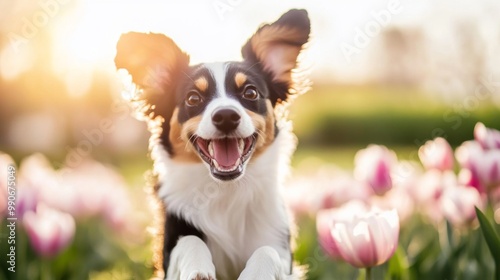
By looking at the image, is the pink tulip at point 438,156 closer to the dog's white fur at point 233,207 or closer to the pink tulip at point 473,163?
the pink tulip at point 473,163

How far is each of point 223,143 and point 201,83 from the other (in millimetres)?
320

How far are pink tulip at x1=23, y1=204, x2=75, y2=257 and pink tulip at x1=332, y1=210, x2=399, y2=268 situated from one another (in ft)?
4.35

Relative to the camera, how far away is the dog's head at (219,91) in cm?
263

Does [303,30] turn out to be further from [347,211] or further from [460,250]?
[460,250]

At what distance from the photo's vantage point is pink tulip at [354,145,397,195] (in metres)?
3.59

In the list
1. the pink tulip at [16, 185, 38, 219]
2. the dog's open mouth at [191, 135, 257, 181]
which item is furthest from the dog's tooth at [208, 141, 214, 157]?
the pink tulip at [16, 185, 38, 219]

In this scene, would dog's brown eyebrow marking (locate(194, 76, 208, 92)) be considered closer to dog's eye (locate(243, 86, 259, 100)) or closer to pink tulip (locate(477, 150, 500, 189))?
dog's eye (locate(243, 86, 259, 100))

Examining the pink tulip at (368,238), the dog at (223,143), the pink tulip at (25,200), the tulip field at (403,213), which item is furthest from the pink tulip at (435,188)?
the pink tulip at (25,200)

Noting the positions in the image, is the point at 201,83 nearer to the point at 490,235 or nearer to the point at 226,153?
the point at 226,153

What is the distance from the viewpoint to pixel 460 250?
315 centimetres

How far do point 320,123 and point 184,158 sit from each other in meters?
7.62

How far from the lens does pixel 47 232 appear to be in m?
3.08

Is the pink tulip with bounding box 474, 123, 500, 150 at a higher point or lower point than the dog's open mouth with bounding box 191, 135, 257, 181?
lower

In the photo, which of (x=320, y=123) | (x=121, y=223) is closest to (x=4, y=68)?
(x=121, y=223)
